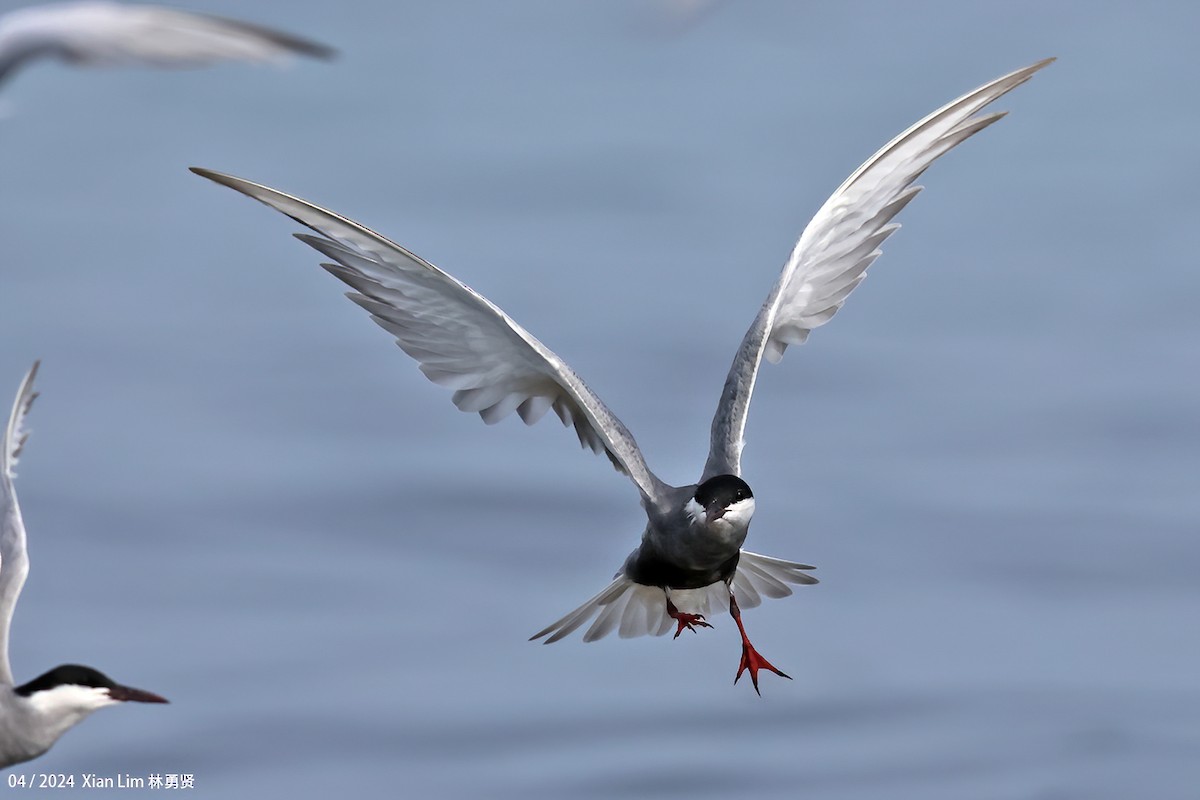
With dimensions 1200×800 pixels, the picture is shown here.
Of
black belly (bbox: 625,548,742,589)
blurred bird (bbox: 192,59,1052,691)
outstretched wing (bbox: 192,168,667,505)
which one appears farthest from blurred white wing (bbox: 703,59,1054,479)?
outstretched wing (bbox: 192,168,667,505)

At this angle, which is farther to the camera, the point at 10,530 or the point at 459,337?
the point at 459,337

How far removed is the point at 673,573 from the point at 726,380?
92cm

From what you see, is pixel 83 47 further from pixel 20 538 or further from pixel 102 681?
pixel 102 681

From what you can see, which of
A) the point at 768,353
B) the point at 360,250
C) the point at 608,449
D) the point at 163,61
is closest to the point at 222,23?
the point at 163,61

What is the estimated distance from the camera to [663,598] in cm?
970

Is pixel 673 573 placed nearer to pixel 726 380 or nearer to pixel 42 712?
pixel 726 380

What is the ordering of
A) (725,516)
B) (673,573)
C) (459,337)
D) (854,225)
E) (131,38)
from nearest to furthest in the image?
(131,38) < (725,516) < (459,337) < (673,573) < (854,225)

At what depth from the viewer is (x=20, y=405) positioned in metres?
7.64

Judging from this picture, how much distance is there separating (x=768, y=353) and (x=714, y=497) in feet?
5.11

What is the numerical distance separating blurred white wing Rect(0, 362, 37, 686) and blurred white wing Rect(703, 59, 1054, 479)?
10.1ft

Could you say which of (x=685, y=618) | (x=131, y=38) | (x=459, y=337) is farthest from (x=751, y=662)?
(x=131, y=38)

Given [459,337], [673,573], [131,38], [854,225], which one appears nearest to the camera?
[131,38]

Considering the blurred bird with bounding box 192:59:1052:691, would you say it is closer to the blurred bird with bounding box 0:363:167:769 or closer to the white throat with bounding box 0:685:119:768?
the blurred bird with bounding box 0:363:167:769

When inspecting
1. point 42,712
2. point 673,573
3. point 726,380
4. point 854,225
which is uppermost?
point 854,225
